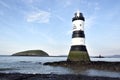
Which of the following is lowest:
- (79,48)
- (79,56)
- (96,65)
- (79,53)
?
(96,65)

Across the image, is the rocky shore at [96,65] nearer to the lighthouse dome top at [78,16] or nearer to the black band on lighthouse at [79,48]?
the black band on lighthouse at [79,48]

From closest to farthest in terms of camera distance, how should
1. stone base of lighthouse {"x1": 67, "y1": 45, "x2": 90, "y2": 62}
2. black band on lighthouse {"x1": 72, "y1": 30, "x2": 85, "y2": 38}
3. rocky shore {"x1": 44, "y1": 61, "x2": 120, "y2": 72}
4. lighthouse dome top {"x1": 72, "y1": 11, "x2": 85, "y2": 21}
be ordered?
1. rocky shore {"x1": 44, "y1": 61, "x2": 120, "y2": 72}
2. stone base of lighthouse {"x1": 67, "y1": 45, "x2": 90, "y2": 62}
3. black band on lighthouse {"x1": 72, "y1": 30, "x2": 85, "y2": 38}
4. lighthouse dome top {"x1": 72, "y1": 11, "x2": 85, "y2": 21}

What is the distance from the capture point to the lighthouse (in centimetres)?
2700

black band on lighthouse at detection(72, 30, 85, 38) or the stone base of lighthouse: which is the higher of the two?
black band on lighthouse at detection(72, 30, 85, 38)

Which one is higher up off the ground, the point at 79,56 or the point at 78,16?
the point at 78,16

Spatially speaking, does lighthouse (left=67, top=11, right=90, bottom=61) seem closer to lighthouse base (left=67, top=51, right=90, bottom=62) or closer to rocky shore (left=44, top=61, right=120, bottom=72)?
lighthouse base (left=67, top=51, right=90, bottom=62)

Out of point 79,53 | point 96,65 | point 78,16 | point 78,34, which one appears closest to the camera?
point 96,65

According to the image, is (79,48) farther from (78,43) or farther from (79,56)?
(79,56)

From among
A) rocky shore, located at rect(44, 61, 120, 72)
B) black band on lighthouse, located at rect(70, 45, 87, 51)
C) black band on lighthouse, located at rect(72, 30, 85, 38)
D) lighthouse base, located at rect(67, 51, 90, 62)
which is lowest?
rocky shore, located at rect(44, 61, 120, 72)

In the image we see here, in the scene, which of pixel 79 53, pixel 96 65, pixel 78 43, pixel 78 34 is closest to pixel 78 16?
pixel 78 34

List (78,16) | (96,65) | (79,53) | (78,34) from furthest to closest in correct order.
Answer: (78,16)
(78,34)
(79,53)
(96,65)

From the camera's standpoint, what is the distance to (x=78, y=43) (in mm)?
26953

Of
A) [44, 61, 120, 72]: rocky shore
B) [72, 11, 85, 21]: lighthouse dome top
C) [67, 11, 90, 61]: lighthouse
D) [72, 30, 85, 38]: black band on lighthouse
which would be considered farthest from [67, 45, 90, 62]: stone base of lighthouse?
[72, 11, 85, 21]: lighthouse dome top

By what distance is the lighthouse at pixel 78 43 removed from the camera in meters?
27.0
